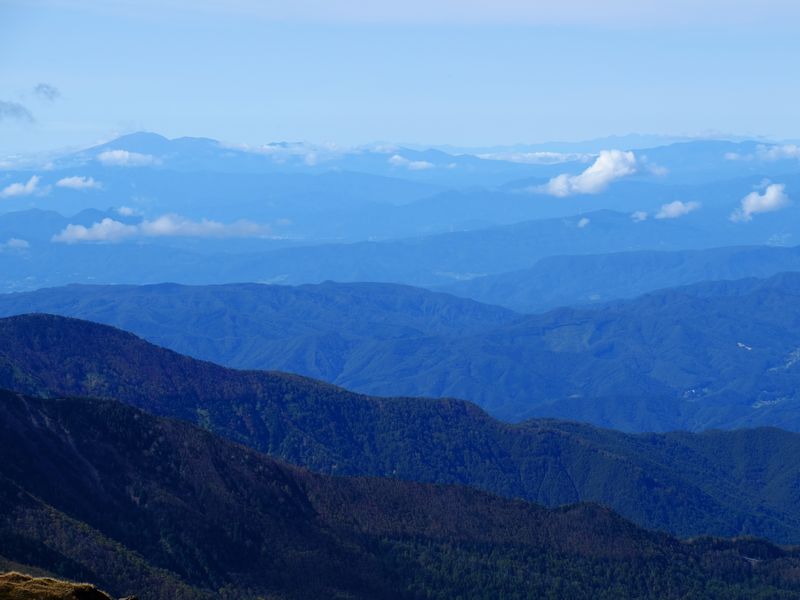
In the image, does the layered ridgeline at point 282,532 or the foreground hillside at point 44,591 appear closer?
the foreground hillside at point 44,591

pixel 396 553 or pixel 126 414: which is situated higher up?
pixel 126 414

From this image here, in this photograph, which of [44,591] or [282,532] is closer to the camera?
[44,591]

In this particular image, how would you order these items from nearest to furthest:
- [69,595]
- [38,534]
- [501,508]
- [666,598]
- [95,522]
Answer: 1. [69,595]
2. [38,534]
3. [95,522]
4. [666,598]
5. [501,508]

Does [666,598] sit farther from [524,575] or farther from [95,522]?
[95,522]

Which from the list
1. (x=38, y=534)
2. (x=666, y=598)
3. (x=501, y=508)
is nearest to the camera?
(x=38, y=534)

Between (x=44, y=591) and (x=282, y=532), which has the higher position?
(x=44, y=591)

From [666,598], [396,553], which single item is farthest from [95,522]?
[666,598]

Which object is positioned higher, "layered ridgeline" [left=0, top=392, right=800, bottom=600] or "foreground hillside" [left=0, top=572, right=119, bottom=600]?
"foreground hillside" [left=0, top=572, right=119, bottom=600]

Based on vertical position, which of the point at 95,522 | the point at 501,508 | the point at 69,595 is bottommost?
the point at 501,508
